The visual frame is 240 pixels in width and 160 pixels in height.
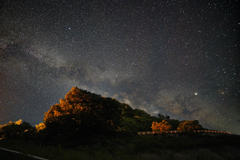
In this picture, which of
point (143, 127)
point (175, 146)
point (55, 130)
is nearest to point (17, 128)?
point (55, 130)

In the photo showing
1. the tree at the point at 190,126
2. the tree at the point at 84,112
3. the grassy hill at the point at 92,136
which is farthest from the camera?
the tree at the point at 190,126

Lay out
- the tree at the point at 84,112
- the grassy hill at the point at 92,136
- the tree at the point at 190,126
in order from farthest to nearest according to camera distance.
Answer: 1. the tree at the point at 190,126
2. the tree at the point at 84,112
3. the grassy hill at the point at 92,136

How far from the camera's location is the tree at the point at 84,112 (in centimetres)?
1420

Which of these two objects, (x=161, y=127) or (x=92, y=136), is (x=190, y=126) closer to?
(x=161, y=127)

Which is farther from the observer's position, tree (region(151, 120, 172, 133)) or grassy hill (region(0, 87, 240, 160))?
tree (region(151, 120, 172, 133))

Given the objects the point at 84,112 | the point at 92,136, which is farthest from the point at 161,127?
the point at 84,112

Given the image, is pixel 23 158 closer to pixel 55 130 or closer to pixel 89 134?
pixel 55 130

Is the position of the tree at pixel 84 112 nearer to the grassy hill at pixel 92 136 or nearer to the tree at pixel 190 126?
the grassy hill at pixel 92 136

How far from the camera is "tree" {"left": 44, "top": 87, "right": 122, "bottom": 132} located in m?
14.2

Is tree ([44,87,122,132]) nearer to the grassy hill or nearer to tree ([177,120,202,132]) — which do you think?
the grassy hill

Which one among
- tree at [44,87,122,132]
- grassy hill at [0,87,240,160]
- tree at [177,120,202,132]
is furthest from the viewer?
tree at [177,120,202,132]

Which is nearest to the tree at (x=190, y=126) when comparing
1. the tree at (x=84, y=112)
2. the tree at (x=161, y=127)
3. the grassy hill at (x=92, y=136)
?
the tree at (x=161, y=127)

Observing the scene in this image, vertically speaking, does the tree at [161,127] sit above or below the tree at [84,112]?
below

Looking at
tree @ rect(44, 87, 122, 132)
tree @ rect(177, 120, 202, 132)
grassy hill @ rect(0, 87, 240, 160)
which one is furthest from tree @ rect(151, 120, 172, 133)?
tree @ rect(44, 87, 122, 132)
